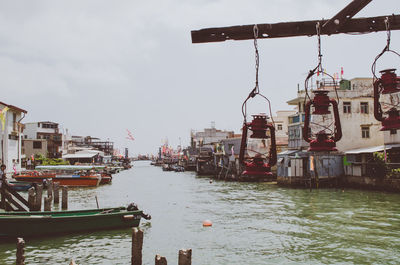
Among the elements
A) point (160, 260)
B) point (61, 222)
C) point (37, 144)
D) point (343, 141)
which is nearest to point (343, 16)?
point (160, 260)

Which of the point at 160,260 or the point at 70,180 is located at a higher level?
the point at 160,260

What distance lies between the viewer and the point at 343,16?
514 centimetres

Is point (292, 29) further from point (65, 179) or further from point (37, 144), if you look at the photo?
point (37, 144)

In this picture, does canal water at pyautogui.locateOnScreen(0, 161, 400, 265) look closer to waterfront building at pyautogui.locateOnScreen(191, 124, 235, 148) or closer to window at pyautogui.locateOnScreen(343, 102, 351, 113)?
window at pyautogui.locateOnScreen(343, 102, 351, 113)

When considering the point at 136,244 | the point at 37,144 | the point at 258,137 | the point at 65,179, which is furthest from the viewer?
the point at 37,144

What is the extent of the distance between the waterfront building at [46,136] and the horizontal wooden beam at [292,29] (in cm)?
7706

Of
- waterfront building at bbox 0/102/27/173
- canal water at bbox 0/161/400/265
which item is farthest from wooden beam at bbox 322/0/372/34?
waterfront building at bbox 0/102/27/173

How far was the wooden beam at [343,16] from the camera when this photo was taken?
4.78 metres

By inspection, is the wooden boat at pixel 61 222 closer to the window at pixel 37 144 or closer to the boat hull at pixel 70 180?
the boat hull at pixel 70 180

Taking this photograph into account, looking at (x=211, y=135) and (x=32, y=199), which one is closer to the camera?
(x=32, y=199)

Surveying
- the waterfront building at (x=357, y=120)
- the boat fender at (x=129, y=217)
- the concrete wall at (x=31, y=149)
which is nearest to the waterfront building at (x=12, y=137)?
the concrete wall at (x=31, y=149)

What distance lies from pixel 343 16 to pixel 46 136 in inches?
3412

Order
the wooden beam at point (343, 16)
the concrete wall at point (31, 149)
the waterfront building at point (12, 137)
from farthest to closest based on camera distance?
the concrete wall at point (31, 149), the waterfront building at point (12, 137), the wooden beam at point (343, 16)

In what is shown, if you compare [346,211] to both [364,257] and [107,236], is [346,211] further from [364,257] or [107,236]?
[107,236]
